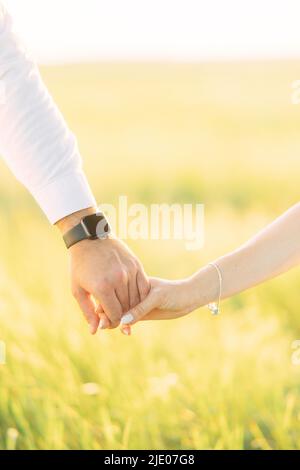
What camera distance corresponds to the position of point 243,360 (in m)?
2.11

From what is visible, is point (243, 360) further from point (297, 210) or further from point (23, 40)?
point (23, 40)

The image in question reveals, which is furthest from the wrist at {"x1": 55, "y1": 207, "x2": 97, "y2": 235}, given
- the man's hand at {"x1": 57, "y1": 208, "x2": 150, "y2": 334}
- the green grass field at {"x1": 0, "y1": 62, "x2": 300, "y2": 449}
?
the green grass field at {"x1": 0, "y1": 62, "x2": 300, "y2": 449}

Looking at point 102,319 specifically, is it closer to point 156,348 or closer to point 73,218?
point 73,218

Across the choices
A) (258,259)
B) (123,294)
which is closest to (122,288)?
(123,294)

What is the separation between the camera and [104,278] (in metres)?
1.61

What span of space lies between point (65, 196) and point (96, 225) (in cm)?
7

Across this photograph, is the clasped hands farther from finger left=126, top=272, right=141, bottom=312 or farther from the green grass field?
the green grass field

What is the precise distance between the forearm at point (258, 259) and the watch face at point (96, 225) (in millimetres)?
175

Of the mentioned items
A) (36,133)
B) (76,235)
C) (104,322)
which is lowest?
(104,322)

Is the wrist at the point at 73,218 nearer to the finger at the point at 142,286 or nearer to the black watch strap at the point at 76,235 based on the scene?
the black watch strap at the point at 76,235

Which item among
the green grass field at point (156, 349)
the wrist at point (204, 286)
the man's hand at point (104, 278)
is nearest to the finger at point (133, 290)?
the man's hand at point (104, 278)

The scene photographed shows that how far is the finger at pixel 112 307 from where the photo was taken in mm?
1622
